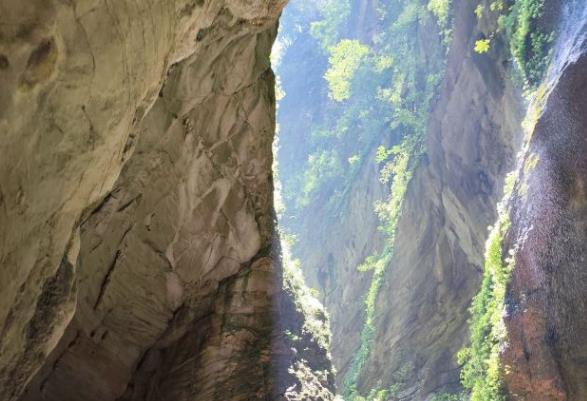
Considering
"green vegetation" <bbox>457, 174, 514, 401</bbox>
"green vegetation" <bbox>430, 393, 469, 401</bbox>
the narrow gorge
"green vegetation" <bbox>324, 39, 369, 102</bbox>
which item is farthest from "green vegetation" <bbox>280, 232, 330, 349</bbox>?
"green vegetation" <bbox>324, 39, 369, 102</bbox>

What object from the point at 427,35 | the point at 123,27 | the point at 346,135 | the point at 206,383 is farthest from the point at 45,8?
the point at 346,135

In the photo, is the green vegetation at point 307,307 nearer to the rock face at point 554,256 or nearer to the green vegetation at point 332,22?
the rock face at point 554,256

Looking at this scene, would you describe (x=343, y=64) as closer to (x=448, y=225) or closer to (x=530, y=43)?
(x=448, y=225)

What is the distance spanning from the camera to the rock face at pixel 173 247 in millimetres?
3641

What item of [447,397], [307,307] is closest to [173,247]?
[307,307]

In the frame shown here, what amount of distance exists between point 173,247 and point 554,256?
15.1 ft

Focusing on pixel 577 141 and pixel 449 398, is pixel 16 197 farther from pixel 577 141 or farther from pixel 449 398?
pixel 449 398

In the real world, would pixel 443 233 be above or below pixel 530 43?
above

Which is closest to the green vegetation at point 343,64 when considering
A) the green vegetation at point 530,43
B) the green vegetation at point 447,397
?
the green vegetation at point 530,43

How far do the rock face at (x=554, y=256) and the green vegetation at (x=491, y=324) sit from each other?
0.67 feet

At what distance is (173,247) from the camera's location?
23.3ft

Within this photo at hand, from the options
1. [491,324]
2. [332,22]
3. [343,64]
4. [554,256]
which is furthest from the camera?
[332,22]

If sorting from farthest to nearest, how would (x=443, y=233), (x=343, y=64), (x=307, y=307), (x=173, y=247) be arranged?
(x=343, y=64) → (x=443, y=233) → (x=307, y=307) → (x=173, y=247)

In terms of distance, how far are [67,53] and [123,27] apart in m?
0.48
